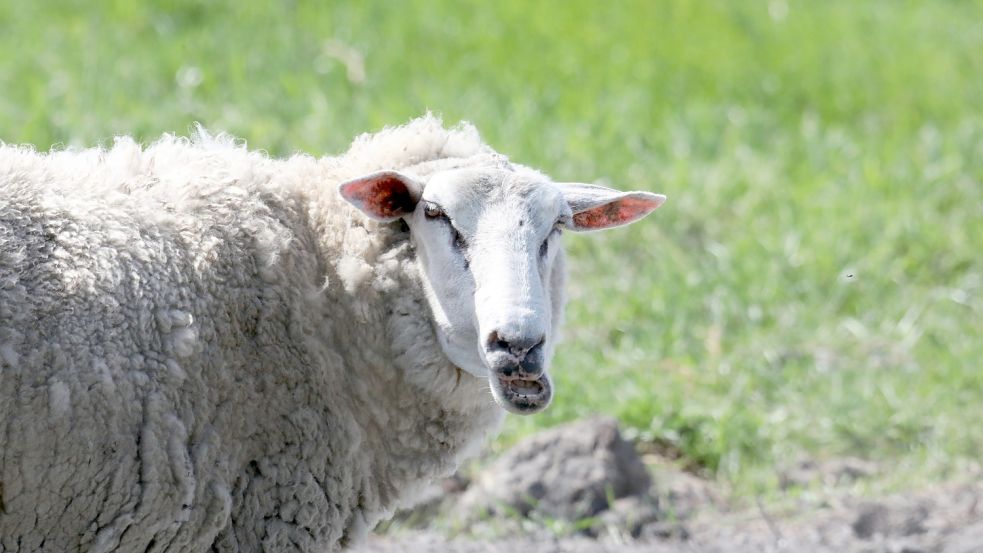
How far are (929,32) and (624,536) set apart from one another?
8.17m

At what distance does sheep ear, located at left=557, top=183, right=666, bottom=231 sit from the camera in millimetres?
4016

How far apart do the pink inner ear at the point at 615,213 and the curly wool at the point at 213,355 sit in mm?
346

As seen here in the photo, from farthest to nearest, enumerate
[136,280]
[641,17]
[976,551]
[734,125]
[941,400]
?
1. [641,17]
2. [734,125]
3. [941,400]
4. [976,551]
5. [136,280]

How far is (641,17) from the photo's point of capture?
1168 centimetres

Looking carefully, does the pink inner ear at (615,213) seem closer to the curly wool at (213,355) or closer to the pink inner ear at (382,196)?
the curly wool at (213,355)

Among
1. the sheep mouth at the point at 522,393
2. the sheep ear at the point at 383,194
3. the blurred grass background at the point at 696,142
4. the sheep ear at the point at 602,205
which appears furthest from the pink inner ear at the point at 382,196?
the blurred grass background at the point at 696,142

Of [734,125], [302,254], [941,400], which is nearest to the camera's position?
[302,254]

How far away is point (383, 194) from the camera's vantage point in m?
3.86

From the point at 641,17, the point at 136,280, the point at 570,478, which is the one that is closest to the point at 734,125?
the point at 641,17

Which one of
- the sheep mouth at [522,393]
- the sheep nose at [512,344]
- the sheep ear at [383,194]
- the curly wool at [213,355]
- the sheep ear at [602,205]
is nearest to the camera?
the curly wool at [213,355]

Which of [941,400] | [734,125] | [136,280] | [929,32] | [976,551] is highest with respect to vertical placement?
[929,32]

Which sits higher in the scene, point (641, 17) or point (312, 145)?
point (641, 17)

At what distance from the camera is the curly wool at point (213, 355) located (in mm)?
3338

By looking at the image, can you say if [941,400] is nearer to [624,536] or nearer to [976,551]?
[976,551]
